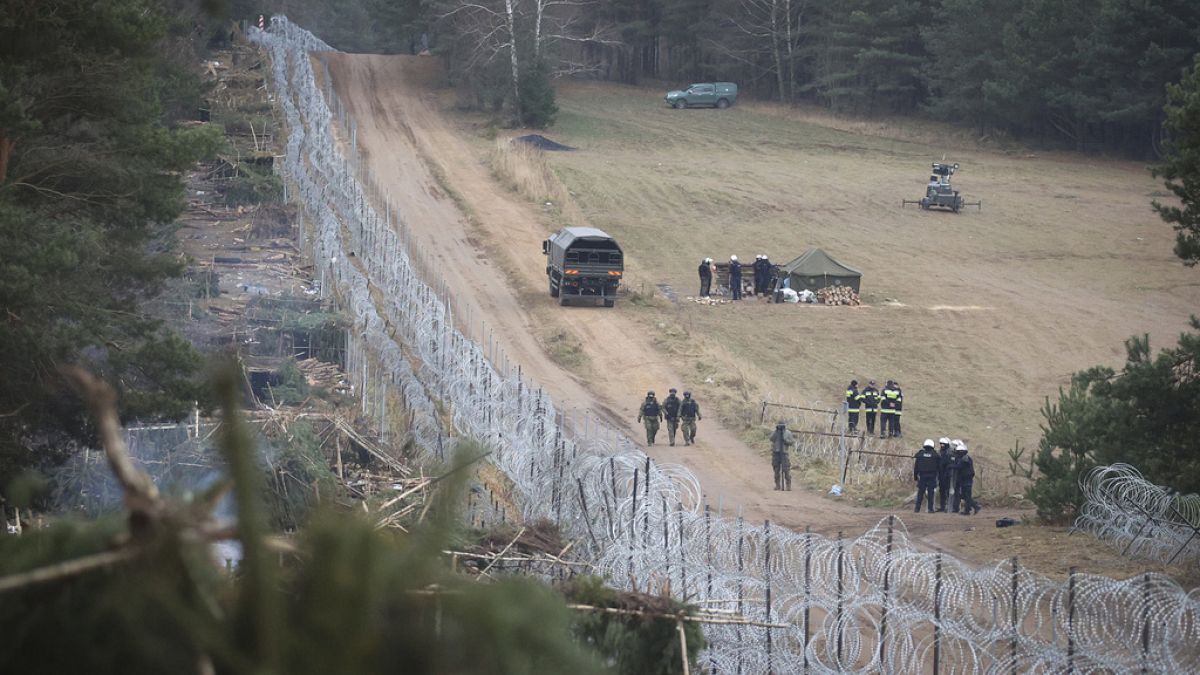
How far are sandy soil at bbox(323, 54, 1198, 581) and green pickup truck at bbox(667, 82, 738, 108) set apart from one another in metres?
12.5

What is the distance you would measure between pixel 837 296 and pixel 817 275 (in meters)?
0.91

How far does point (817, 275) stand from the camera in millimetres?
38031

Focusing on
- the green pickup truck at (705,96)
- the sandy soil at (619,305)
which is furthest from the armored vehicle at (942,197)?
the green pickup truck at (705,96)

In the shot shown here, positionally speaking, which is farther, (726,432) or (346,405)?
(726,432)

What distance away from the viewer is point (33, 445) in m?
16.2

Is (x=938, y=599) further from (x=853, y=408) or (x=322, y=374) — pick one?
(x=853, y=408)

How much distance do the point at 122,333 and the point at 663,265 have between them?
26995 millimetres

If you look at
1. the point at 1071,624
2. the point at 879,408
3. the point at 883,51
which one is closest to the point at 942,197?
the point at 883,51

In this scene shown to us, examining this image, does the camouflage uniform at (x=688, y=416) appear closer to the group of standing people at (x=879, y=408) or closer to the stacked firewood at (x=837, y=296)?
the group of standing people at (x=879, y=408)

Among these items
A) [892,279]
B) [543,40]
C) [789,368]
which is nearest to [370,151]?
[543,40]

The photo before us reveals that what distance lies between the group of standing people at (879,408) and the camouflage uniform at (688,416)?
10.8 feet

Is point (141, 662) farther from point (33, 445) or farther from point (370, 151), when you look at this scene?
point (370, 151)

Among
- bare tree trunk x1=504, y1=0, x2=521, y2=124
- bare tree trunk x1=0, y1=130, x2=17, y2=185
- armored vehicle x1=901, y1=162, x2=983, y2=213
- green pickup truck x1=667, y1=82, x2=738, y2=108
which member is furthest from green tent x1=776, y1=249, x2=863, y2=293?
green pickup truck x1=667, y1=82, x2=738, y2=108

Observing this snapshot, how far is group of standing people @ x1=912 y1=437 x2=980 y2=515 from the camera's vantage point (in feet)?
65.6
